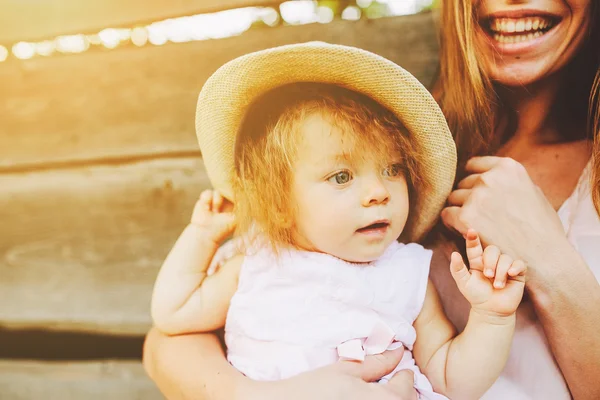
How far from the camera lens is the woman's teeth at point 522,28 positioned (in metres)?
0.98

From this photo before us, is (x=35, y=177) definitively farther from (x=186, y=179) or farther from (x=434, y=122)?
(x=434, y=122)

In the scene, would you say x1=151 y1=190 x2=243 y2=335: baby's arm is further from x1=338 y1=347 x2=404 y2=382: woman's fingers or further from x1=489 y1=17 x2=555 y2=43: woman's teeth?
x1=489 y1=17 x2=555 y2=43: woman's teeth

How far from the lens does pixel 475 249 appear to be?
84cm

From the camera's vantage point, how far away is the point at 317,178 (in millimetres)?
854

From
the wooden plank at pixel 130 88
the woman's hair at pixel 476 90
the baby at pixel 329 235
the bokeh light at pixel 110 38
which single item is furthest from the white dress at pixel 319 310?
the bokeh light at pixel 110 38

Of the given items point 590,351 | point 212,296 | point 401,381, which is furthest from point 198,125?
point 590,351

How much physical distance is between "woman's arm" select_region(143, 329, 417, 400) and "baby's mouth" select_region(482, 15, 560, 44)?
0.62 metres

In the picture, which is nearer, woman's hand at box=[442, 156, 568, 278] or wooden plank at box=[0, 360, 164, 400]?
woman's hand at box=[442, 156, 568, 278]

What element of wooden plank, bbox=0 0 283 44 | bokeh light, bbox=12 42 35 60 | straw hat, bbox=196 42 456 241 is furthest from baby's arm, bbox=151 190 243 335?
bokeh light, bbox=12 42 35 60

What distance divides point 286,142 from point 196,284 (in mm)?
336

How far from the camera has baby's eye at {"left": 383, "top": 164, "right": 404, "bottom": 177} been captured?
89 cm

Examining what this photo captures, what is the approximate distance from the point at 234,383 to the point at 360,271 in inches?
11.3

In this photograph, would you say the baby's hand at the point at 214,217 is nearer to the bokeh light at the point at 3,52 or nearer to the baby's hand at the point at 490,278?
the baby's hand at the point at 490,278

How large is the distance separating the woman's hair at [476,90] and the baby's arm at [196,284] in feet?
1.67
